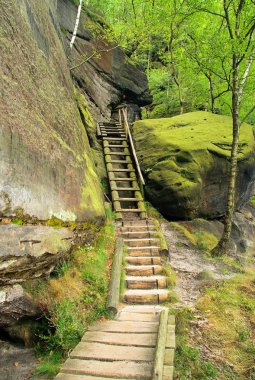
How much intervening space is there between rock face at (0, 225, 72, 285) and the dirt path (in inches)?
116

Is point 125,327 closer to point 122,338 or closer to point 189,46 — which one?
point 122,338

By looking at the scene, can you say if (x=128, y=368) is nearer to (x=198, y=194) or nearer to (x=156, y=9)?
(x=198, y=194)

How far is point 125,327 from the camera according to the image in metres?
5.29

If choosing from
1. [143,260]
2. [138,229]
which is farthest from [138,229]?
[143,260]

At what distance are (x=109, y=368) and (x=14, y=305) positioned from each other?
4.96ft

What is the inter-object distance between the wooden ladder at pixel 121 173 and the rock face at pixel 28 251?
4.82m

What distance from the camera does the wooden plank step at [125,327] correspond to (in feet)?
16.8

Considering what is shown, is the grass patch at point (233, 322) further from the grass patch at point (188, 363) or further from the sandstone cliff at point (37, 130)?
the sandstone cliff at point (37, 130)

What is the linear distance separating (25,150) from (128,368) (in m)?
3.35

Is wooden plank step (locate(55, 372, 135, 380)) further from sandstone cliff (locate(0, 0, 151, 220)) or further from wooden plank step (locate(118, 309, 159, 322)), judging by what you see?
sandstone cliff (locate(0, 0, 151, 220))

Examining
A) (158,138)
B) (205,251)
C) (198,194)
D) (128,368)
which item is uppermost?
(158,138)

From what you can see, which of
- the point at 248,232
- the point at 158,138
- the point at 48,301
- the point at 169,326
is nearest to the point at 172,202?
the point at 158,138

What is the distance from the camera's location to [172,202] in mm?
11156

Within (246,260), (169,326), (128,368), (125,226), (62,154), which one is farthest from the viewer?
(246,260)
